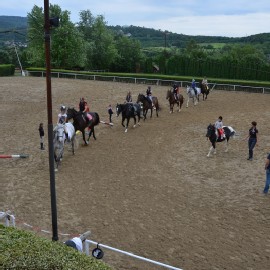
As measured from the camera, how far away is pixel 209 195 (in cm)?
1320

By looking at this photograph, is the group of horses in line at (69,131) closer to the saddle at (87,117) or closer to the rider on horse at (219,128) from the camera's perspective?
the saddle at (87,117)

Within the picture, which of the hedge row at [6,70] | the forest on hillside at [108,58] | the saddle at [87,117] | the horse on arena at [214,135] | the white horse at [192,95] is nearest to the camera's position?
the horse on arena at [214,135]

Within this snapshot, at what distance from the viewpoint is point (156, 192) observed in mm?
13430

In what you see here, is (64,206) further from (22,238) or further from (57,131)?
(22,238)

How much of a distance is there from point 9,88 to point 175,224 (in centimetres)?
3006

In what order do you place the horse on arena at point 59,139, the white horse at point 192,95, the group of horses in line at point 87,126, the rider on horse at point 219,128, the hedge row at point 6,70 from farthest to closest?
the hedge row at point 6,70 < the white horse at point 192,95 < the rider on horse at point 219,128 < the group of horses in line at point 87,126 < the horse on arena at point 59,139

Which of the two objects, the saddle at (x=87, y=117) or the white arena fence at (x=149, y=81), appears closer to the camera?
the saddle at (x=87, y=117)

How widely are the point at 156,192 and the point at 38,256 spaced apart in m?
8.03

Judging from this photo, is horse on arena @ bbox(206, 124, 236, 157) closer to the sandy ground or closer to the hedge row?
the sandy ground

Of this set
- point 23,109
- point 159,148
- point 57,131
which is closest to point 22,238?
point 57,131

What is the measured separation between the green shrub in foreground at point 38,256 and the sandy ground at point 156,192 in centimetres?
290

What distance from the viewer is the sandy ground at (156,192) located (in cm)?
971

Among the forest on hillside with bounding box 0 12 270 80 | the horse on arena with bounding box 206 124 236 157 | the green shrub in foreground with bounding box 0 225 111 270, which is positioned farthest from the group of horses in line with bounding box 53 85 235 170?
the forest on hillside with bounding box 0 12 270 80

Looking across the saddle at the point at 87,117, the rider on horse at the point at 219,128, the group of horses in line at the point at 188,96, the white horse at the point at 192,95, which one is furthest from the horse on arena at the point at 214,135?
the white horse at the point at 192,95
